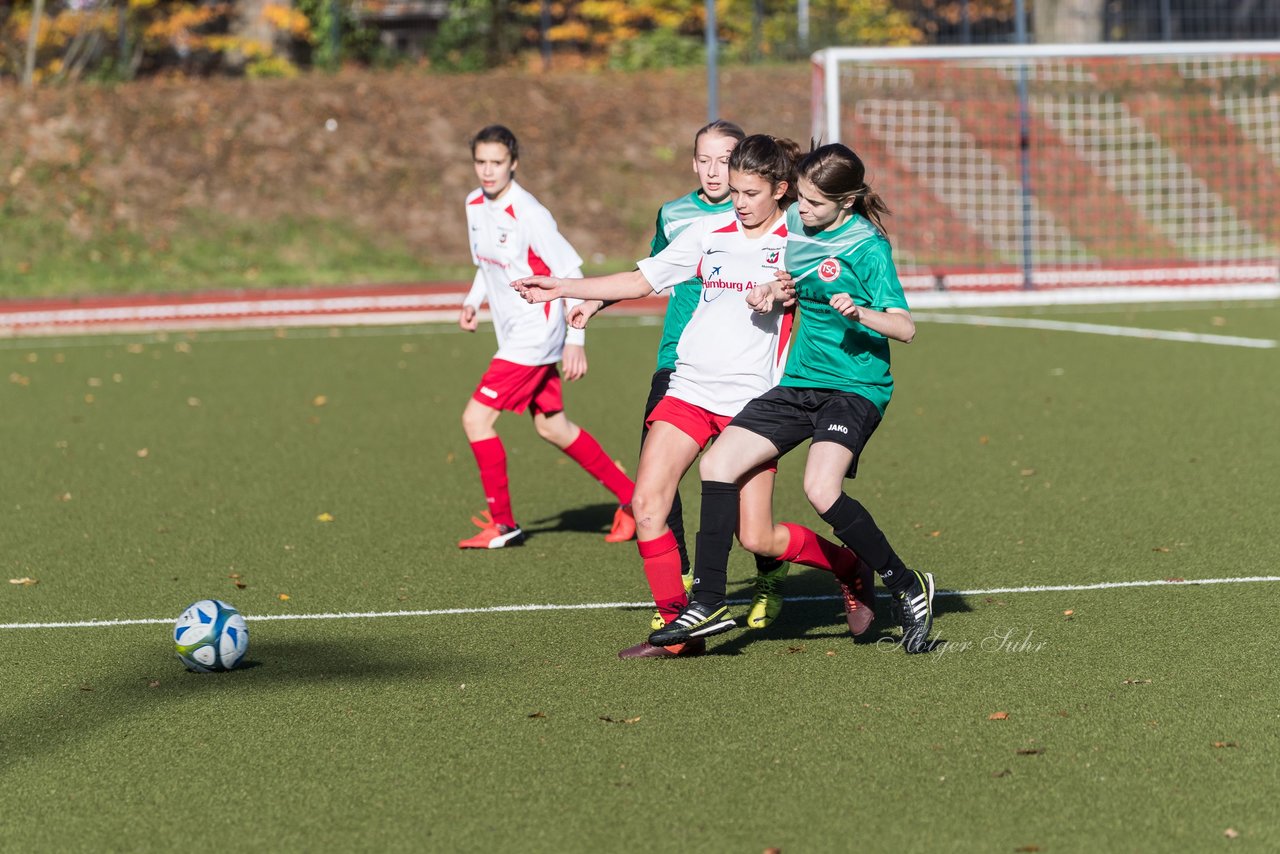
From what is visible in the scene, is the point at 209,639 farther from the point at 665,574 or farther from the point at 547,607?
the point at 665,574

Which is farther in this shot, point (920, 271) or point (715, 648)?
point (920, 271)

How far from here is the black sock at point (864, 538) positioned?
5605mm

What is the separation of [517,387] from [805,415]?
105 inches

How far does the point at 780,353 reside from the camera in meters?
5.88

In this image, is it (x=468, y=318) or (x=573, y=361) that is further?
(x=468, y=318)

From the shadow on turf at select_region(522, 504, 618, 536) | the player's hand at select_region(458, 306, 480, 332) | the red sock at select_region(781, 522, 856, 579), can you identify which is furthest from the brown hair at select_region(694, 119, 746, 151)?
the shadow on turf at select_region(522, 504, 618, 536)

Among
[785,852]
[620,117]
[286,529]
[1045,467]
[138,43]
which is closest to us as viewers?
[785,852]

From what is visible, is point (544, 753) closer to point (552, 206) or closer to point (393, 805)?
point (393, 805)

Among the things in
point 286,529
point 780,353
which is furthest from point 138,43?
point 780,353

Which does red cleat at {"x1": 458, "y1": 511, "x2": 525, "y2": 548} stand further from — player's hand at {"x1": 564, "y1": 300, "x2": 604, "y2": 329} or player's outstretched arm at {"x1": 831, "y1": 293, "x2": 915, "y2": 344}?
player's outstretched arm at {"x1": 831, "y1": 293, "x2": 915, "y2": 344}

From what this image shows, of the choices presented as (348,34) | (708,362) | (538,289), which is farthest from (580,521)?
(348,34)

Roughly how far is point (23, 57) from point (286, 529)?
23.3 meters

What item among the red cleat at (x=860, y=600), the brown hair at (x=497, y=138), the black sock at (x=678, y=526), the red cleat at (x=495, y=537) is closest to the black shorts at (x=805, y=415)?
the red cleat at (x=860, y=600)

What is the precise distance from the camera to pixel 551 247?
7.76 m
